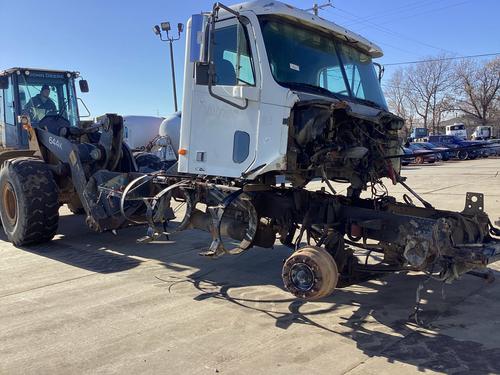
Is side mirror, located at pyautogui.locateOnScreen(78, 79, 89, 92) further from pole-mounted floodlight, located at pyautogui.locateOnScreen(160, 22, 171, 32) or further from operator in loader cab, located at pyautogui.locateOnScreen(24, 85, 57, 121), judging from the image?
pole-mounted floodlight, located at pyautogui.locateOnScreen(160, 22, 171, 32)

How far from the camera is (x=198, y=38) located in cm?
501

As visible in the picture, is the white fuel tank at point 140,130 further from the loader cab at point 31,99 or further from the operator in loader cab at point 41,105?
the operator in loader cab at point 41,105

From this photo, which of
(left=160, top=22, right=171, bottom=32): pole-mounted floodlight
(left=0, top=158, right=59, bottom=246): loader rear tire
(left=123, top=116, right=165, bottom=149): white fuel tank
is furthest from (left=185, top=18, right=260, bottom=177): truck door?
(left=160, top=22, right=171, bottom=32): pole-mounted floodlight

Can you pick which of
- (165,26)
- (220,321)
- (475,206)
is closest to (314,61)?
(475,206)

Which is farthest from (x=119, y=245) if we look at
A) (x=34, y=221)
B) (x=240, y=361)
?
(x=240, y=361)

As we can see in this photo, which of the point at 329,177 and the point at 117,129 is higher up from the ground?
the point at 117,129

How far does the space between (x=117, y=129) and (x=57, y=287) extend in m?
3.14

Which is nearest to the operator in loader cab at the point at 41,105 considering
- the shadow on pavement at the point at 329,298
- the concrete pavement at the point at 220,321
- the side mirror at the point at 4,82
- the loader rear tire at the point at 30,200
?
the side mirror at the point at 4,82

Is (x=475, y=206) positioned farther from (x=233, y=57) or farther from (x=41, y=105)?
(x=41, y=105)

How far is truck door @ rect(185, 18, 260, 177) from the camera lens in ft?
16.5

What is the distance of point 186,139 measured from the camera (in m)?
5.66

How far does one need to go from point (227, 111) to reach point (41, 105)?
19.0 ft

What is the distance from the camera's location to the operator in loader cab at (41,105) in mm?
9391

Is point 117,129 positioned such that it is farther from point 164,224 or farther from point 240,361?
point 240,361
